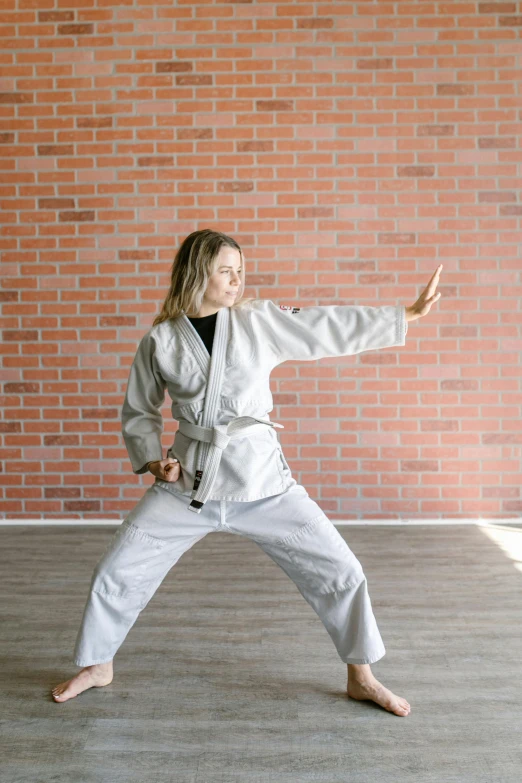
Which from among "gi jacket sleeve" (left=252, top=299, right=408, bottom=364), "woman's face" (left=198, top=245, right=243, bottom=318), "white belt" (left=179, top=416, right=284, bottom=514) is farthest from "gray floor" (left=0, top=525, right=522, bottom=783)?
"woman's face" (left=198, top=245, right=243, bottom=318)

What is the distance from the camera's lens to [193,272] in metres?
2.10

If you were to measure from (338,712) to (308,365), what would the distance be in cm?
212

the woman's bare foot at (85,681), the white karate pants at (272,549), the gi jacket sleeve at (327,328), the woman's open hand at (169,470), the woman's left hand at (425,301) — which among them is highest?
the woman's left hand at (425,301)

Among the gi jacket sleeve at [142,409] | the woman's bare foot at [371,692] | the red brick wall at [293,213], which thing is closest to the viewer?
the woman's bare foot at [371,692]

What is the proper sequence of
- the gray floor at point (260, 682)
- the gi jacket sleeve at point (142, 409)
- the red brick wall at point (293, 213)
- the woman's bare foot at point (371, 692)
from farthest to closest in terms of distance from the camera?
the red brick wall at point (293, 213) < the gi jacket sleeve at point (142, 409) < the woman's bare foot at point (371, 692) < the gray floor at point (260, 682)

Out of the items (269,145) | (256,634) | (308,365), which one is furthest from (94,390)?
(256,634)

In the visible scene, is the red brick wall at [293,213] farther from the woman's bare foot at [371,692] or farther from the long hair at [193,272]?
the woman's bare foot at [371,692]

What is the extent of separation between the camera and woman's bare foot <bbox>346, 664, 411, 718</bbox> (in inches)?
78.3

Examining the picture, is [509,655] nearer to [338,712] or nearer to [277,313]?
[338,712]

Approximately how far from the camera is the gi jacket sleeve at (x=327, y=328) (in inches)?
81.2

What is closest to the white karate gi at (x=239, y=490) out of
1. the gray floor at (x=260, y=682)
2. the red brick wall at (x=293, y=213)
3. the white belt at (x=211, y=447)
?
the white belt at (x=211, y=447)

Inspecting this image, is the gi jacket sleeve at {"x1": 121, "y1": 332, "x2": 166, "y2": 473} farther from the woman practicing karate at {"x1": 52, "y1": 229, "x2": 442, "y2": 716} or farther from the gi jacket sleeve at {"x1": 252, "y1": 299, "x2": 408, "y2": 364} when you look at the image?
the gi jacket sleeve at {"x1": 252, "y1": 299, "x2": 408, "y2": 364}

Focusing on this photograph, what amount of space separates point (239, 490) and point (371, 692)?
657 millimetres

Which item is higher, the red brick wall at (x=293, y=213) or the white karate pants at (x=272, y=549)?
the red brick wall at (x=293, y=213)
